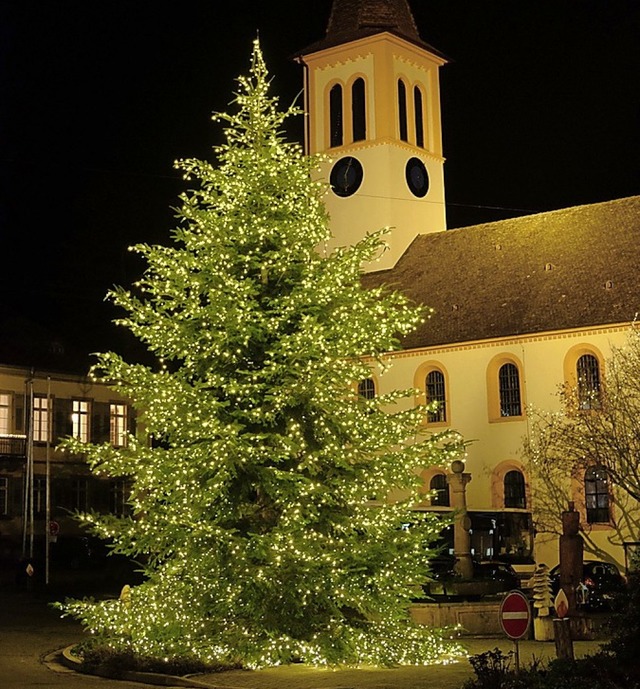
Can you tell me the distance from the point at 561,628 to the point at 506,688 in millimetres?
2597

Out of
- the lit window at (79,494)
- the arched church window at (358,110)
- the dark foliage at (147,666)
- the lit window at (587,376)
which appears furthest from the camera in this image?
the lit window at (79,494)

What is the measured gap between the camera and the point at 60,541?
46.1 m

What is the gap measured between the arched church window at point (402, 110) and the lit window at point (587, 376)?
45.2 feet

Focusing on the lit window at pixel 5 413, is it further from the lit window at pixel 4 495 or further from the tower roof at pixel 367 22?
the tower roof at pixel 367 22

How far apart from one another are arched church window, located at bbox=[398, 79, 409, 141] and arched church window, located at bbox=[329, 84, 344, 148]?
2371 millimetres

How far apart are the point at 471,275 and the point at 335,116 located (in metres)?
10.2

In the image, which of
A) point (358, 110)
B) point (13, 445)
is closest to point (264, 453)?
point (358, 110)

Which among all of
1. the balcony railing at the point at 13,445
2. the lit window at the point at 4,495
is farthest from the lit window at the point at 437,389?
the lit window at the point at 4,495

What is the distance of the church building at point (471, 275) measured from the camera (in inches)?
1389

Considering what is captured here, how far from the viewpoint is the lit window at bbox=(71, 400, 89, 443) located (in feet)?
166

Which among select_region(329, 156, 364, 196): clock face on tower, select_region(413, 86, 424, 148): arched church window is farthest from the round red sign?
select_region(413, 86, 424, 148): arched church window

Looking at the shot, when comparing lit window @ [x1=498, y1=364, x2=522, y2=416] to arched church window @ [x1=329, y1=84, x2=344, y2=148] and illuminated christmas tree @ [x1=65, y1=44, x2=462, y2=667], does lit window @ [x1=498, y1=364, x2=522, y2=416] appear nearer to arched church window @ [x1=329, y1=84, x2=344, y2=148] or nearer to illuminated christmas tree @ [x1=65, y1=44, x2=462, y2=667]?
arched church window @ [x1=329, y1=84, x2=344, y2=148]

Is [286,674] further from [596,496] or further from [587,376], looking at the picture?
[587,376]

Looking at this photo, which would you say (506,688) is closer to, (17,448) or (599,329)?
(599,329)
